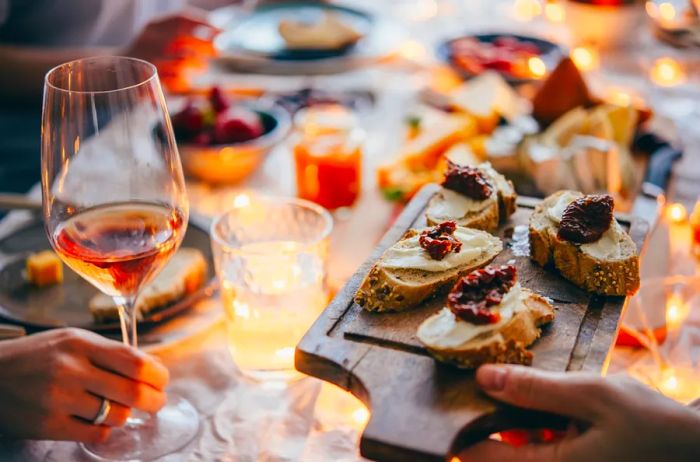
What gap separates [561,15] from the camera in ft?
9.12

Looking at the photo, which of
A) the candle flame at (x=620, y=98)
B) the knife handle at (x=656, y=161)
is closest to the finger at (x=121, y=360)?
the knife handle at (x=656, y=161)

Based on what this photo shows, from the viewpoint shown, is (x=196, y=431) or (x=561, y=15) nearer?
(x=196, y=431)

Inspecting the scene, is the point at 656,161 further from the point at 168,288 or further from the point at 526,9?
the point at 526,9

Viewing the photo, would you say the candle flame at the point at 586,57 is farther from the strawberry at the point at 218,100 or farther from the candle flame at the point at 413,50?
the strawberry at the point at 218,100

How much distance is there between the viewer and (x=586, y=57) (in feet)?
7.75

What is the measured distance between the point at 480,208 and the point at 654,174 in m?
0.74

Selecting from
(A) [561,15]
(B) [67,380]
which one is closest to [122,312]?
(B) [67,380]

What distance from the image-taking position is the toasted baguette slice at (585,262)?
879mm

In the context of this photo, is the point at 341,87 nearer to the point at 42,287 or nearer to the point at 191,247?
the point at 191,247

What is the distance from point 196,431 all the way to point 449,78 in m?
1.42

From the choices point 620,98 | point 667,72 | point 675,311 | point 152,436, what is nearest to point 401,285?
point 152,436

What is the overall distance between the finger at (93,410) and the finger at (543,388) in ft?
1.78

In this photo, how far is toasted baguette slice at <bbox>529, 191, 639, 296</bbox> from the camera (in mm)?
879

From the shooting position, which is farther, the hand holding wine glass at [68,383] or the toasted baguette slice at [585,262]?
the hand holding wine glass at [68,383]
